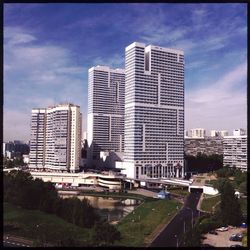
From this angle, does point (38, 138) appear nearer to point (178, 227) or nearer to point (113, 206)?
point (113, 206)

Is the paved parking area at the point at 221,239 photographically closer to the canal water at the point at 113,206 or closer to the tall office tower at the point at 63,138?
the canal water at the point at 113,206

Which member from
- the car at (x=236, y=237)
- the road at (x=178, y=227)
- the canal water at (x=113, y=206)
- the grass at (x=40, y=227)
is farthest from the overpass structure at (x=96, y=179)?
the car at (x=236, y=237)

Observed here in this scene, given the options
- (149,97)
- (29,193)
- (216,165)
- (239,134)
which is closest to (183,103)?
(149,97)

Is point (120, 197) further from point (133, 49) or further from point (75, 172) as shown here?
point (133, 49)

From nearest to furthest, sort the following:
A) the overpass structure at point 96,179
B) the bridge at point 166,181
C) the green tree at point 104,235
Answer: the green tree at point 104,235, the bridge at point 166,181, the overpass structure at point 96,179

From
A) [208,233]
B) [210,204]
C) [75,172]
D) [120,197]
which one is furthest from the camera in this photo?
[75,172]

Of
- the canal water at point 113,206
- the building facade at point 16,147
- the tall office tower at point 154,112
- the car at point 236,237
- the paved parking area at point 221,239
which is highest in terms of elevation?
the tall office tower at point 154,112
